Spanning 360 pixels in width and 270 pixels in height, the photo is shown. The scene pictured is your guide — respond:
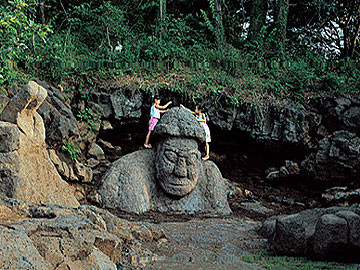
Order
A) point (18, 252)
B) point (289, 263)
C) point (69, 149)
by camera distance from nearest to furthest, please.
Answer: point (18, 252) < point (289, 263) < point (69, 149)

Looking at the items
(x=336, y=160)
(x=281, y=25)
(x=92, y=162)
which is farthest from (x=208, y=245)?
(x=281, y=25)

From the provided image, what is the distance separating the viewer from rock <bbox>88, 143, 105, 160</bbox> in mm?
7352

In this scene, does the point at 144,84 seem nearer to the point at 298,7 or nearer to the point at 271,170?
the point at 271,170

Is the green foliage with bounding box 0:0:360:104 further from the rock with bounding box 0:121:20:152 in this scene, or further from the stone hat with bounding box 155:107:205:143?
the rock with bounding box 0:121:20:152

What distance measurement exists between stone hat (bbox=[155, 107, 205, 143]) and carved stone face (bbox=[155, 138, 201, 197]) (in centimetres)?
14

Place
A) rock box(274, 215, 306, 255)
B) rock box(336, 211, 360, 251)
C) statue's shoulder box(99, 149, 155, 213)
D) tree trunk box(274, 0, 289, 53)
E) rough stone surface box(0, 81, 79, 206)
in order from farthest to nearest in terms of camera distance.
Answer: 1. tree trunk box(274, 0, 289, 53)
2. statue's shoulder box(99, 149, 155, 213)
3. rough stone surface box(0, 81, 79, 206)
4. rock box(274, 215, 306, 255)
5. rock box(336, 211, 360, 251)

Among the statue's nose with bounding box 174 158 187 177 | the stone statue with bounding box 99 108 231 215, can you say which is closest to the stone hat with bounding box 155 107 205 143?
the stone statue with bounding box 99 108 231 215

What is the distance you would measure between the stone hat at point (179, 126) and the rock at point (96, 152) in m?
1.92

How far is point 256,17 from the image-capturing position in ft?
38.7

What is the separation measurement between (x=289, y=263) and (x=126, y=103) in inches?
240

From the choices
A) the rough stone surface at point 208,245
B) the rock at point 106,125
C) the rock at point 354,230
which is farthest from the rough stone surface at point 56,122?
the rock at point 354,230

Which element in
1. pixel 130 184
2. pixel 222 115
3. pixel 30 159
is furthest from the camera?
pixel 222 115

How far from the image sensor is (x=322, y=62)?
10711 millimetres

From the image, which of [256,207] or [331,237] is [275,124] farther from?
[331,237]
